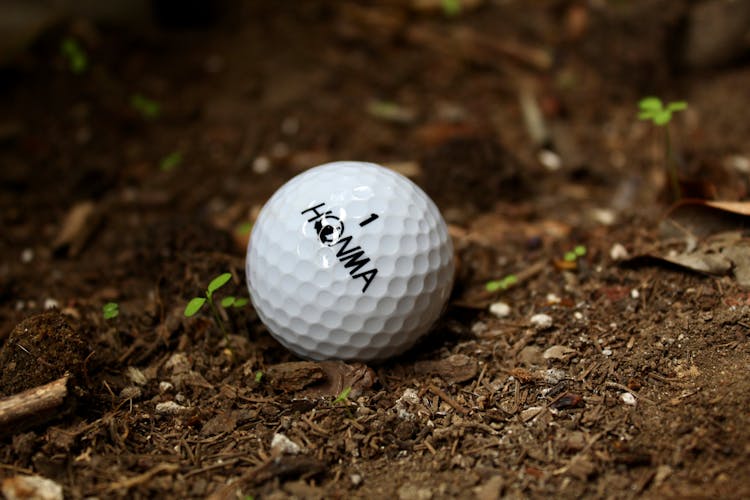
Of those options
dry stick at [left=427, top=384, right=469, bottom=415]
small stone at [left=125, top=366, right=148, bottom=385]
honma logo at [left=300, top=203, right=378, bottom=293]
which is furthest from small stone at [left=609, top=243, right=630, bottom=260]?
small stone at [left=125, top=366, right=148, bottom=385]

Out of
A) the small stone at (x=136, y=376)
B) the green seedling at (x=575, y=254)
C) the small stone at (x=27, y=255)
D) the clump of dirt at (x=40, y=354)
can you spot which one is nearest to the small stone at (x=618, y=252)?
the green seedling at (x=575, y=254)

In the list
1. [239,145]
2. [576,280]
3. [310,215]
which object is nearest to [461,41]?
[239,145]

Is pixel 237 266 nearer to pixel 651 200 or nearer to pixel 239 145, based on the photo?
pixel 239 145

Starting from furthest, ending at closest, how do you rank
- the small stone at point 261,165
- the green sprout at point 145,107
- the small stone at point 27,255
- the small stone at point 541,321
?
1. the green sprout at point 145,107
2. the small stone at point 261,165
3. the small stone at point 27,255
4. the small stone at point 541,321

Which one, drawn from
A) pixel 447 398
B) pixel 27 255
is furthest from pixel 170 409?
pixel 27 255

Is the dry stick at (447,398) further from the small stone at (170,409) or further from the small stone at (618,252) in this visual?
the small stone at (618,252)

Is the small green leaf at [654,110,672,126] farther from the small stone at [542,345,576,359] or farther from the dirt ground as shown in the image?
the small stone at [542,345,576,359]
